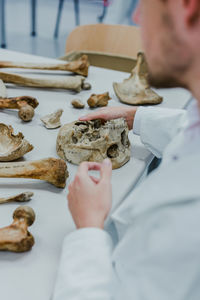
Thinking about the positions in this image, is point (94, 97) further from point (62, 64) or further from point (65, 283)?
point (65, 283)

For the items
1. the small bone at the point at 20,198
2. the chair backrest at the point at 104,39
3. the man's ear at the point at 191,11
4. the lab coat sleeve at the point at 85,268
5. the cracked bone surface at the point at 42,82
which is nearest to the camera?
the man's ear at the point at 191,11

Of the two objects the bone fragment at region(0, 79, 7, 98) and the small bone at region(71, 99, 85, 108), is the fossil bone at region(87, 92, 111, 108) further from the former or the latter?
the bone fragment at region(0, 79, 7, 98)

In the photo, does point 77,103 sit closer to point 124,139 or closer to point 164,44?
point 124,139

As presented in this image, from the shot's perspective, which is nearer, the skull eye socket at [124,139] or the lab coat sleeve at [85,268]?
the lab coat sleeve at [85,268]

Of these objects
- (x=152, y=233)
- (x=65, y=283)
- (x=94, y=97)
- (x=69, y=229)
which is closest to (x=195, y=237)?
(x=152, y=233)

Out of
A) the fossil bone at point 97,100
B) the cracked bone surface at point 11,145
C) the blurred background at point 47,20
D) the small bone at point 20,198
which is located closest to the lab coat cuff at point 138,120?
the fossil bone at point 97,100

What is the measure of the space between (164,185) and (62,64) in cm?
132

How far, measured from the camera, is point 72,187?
84cm

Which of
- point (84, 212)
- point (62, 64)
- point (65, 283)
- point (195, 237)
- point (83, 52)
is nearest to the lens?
point (195, 237)

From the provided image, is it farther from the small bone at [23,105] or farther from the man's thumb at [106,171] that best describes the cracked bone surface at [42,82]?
the man's thumb at [106,171]

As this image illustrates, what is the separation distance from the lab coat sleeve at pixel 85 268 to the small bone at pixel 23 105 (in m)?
0.68

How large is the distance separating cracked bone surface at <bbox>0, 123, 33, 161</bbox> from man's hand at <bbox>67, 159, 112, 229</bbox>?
0.30 metres

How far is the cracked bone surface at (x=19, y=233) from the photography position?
767 mm

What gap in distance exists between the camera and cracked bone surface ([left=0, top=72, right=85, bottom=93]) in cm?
159
